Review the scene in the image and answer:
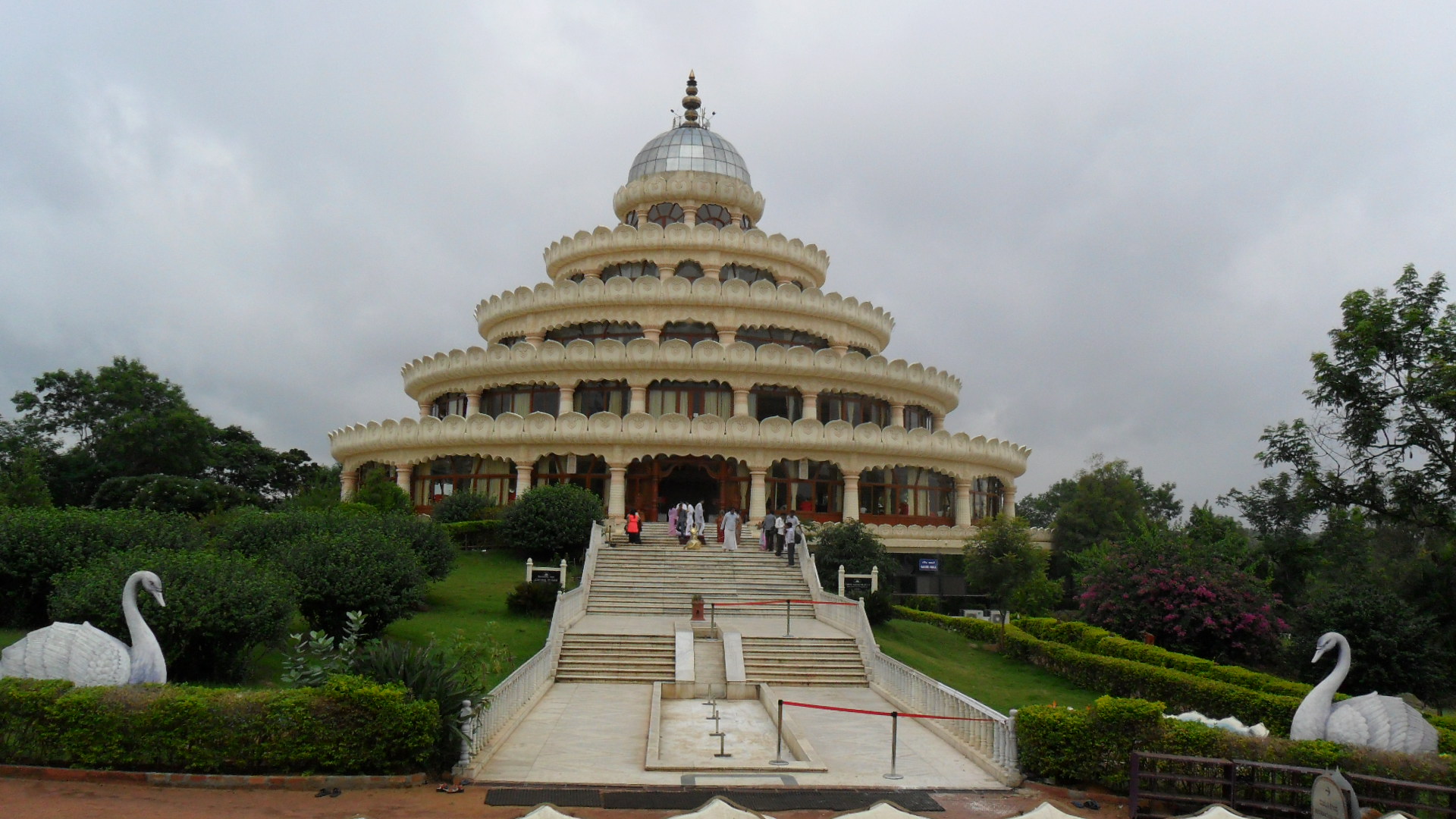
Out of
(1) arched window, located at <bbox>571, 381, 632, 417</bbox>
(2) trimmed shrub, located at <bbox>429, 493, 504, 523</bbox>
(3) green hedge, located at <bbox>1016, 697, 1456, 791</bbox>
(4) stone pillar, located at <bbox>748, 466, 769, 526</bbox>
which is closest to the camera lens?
(3) green hedge, located at <bbox>1016, 697, 1456, 791</bbox>

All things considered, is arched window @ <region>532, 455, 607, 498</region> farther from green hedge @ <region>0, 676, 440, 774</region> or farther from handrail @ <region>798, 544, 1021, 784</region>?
green hedge @ <region>0, 676, 440, 774</region>

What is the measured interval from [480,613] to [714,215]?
30762 millimetres

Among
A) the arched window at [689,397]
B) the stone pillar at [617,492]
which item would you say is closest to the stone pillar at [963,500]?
the arched window at [689,397]

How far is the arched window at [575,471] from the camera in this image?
1551 inches

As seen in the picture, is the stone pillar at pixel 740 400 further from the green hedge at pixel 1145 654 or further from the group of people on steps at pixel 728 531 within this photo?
the green hedge at pixel 1145 654

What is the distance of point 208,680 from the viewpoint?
16703 mm

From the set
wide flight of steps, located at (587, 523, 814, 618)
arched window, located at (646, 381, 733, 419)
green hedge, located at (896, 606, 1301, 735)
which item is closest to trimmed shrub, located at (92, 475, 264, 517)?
arched window, located at (646, 381, 733, 419)

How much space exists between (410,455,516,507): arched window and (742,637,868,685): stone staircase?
1965 centimetres

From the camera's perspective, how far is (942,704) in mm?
16625

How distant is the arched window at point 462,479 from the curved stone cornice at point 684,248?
37.5ft

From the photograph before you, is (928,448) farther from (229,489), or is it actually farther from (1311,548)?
(229,489)

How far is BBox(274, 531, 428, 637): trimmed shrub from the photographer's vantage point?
64.8ft

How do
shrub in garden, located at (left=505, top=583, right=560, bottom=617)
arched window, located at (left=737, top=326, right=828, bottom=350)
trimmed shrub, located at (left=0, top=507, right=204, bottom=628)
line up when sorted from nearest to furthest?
trimmed shrub, located at (left=0, top=507, right=204, bottom=628) → shrub in garden, located at (left=505, top=583, right=560, bottom=617) → arched window, located at (left=737, top=326, right=828, bottom=350)

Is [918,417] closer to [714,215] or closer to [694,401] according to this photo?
[694,401]
